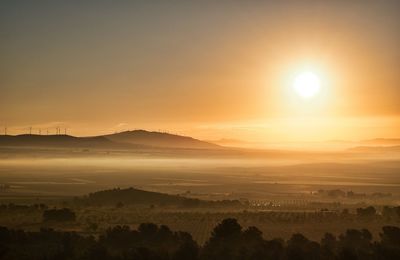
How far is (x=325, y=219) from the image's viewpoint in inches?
2206

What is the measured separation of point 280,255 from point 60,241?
44.9 feet

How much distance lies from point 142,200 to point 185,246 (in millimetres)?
56273

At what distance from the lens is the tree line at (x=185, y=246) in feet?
98.0

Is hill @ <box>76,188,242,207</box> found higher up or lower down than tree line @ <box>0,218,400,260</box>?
higher up

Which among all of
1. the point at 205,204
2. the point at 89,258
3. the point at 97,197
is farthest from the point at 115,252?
the point at 97,197

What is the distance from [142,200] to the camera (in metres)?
86.9

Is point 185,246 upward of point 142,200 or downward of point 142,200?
downward

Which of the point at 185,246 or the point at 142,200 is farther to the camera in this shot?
the point at 142,200

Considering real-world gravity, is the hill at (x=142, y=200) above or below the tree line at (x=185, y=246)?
above

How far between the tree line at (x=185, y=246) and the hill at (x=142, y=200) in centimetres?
4062

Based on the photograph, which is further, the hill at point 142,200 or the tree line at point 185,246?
the hill at point 142,200

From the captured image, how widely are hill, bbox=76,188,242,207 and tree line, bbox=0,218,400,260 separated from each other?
133 ft

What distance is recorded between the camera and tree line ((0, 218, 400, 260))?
98.0 feet

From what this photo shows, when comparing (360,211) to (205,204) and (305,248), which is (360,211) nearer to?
(205,204)
